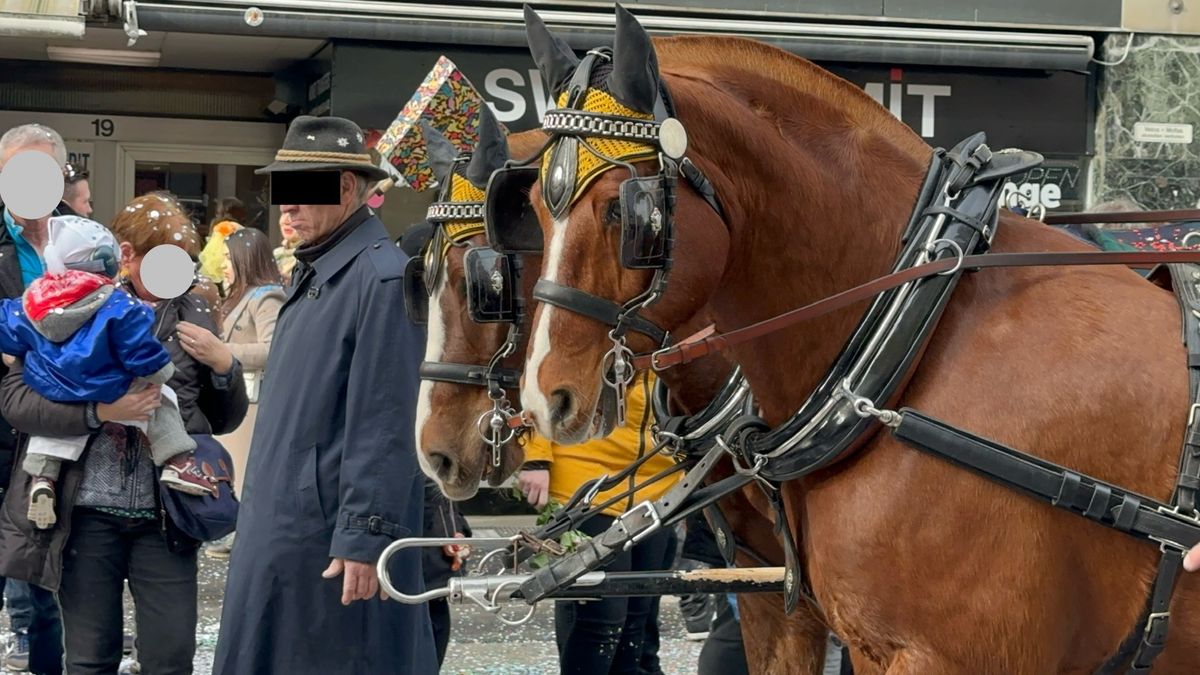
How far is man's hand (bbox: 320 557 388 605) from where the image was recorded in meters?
3.54

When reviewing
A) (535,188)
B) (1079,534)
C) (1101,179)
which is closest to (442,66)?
(535,188)

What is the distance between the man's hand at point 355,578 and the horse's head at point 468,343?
26 centimetres

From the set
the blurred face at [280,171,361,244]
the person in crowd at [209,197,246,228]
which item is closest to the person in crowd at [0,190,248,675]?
the blurred face at [280,171,361,244]

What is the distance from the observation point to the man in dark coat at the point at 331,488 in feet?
12.0

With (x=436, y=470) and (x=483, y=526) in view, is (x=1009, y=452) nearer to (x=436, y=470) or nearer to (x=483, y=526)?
(x=436, y=470)

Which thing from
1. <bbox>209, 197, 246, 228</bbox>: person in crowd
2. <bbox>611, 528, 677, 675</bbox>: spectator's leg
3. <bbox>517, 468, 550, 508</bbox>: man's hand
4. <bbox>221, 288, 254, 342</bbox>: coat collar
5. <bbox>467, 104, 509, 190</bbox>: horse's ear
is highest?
<bbox>209, 197, 246, 228</bbox>: person in crowd

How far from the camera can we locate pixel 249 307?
730 cm

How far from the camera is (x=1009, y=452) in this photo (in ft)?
8.55

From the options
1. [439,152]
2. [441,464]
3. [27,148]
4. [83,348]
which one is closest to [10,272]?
[27,148]

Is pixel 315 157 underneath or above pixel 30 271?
above

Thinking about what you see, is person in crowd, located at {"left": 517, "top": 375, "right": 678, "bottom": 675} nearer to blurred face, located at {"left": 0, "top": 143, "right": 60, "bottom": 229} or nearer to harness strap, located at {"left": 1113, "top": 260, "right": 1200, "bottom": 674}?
blurred face, located at {"left": 0, "top": 143, "right": 60, "bottom": 229}

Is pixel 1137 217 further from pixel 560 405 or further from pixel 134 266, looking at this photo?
pixel 134 266

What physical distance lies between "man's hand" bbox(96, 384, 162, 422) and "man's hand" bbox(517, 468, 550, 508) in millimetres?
1084

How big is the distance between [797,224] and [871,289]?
0.19m
